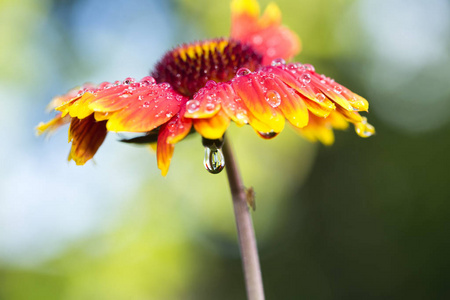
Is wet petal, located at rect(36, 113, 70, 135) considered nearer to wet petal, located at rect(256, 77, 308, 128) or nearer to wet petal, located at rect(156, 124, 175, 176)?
wet petal, located at rect(156, 124, 175, 176)

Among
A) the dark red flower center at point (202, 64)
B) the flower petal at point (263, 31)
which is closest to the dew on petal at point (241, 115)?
the dark red flower center at point (202, 64)

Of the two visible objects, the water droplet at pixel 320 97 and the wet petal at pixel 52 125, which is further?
the wet petal at pixel 52 125

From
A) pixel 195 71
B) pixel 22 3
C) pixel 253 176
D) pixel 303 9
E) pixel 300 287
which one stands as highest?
pixel 22 3

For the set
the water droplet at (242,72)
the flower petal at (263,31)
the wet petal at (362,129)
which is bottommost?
the wet petal at (362,129)

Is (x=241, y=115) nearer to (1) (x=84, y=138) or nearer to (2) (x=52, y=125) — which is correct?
(1) (x=84, y=138)

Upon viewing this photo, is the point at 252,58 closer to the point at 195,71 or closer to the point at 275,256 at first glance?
the point at 195,71

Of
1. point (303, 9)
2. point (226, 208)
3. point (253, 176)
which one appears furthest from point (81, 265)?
point (303, 9)

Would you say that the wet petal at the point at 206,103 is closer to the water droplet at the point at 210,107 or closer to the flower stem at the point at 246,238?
the water droplet at the point at 210,107

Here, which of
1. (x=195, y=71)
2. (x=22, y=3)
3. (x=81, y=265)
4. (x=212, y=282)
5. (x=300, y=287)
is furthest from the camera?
(x=212, y=282)
